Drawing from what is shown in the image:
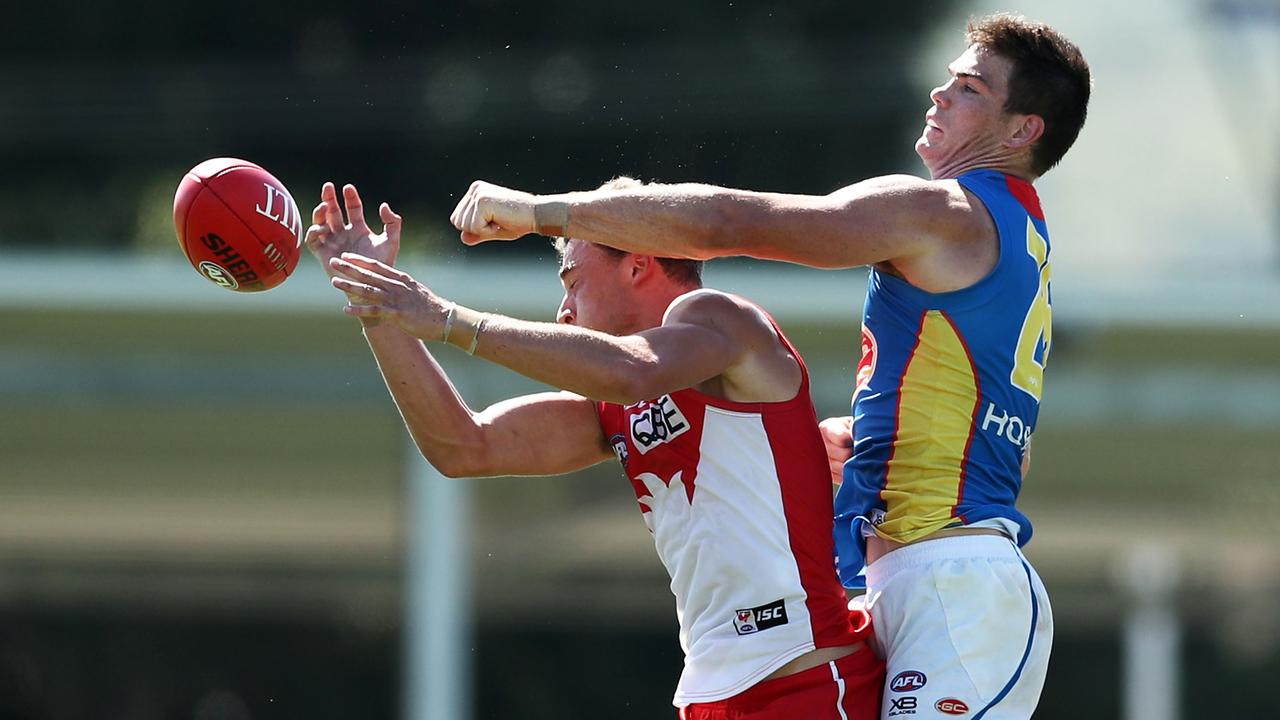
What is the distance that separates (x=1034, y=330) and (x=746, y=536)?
953 mm

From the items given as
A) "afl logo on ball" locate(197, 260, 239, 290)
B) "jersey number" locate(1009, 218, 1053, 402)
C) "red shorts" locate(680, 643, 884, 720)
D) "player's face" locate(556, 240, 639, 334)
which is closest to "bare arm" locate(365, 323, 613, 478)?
"player's face" locate(556, 240, 639, 334)

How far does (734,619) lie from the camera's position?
186 inches

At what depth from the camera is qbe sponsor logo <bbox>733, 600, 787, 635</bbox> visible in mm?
4695

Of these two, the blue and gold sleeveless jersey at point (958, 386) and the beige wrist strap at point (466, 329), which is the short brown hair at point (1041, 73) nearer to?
the blue and gold sleeveless jersey at point (958, 386)

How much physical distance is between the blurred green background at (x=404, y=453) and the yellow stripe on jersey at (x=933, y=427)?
14.2m

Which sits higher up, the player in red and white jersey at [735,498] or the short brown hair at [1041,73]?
the short brown hair at [1041,73]

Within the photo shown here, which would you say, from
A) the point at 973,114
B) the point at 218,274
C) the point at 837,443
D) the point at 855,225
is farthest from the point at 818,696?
the point at 218,274

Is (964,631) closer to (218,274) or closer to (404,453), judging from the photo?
(218,274)

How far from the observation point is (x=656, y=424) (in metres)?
4.84

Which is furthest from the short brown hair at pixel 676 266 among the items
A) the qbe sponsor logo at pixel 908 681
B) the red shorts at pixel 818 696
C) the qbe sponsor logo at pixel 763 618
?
the qbe sponsor logo at pixel 908 681

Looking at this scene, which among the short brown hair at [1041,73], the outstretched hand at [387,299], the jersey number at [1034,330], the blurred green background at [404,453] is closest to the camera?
the outstretched hand at [387,299]

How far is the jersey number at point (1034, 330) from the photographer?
4703mm

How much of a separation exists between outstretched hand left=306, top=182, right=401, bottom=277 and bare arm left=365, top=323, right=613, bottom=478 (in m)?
0.21

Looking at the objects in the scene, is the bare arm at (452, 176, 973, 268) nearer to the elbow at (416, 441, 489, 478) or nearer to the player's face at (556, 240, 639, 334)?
the player's face at (556, 240, 639, 334)
